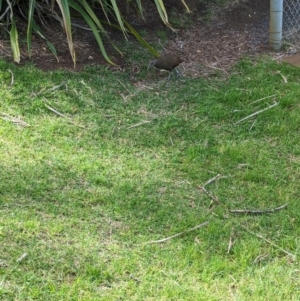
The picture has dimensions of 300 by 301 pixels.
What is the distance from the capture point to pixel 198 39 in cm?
543

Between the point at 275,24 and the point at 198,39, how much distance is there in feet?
2.46

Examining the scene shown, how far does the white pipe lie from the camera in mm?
5098

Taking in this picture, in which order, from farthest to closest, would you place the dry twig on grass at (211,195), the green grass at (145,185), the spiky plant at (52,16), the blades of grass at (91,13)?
the blades of grass at (91,13) → the spiky plant at (52,16) → the dry twig on grass at (211,195) → the green grass at (145,185)

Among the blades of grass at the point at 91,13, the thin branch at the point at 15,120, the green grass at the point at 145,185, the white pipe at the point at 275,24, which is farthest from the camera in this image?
the white pipe at the point at 275,24

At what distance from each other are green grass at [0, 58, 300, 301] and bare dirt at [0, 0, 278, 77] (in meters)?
0.24

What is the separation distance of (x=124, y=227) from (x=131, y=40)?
2547 millimetres

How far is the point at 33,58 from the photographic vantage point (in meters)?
4.64

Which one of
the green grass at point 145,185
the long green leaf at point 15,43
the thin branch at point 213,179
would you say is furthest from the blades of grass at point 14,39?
the thin branch at point 213,179

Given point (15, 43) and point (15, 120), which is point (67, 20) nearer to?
point (15, 43)

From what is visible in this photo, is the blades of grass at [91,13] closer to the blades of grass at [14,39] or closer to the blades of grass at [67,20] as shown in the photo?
the blades of grass at [67,20]

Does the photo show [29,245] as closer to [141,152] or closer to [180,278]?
[180,278]

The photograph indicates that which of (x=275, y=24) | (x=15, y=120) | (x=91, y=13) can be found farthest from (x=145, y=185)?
(x=275, y=24)

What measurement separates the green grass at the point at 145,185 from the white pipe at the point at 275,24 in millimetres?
480

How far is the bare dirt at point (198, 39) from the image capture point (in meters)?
4.76
